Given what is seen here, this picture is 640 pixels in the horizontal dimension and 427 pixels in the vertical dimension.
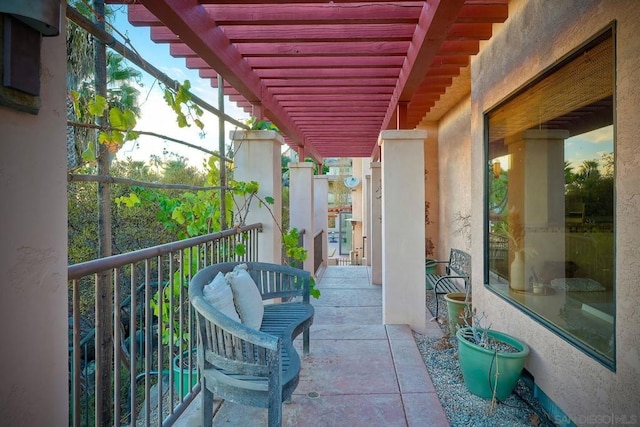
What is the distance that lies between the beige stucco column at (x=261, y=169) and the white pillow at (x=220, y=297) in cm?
161

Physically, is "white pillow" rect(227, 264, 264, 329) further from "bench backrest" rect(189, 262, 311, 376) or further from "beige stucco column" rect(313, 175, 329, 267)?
"beige stucco column" rect(313, 175, 329, 267)

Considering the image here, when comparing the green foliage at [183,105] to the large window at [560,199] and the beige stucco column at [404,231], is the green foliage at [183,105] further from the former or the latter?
the large window at [560,199]

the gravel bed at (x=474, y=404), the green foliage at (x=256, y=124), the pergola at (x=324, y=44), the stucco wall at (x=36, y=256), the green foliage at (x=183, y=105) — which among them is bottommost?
the gravel bed at (x=474, y=404)

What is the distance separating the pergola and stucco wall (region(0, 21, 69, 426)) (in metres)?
1.08

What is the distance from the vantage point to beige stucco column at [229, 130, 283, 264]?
3336mm

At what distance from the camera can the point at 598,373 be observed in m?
1.70

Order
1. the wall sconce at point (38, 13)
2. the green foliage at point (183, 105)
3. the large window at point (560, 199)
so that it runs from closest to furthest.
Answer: the wall sconce at point (38, 13) < the large window at point (560, 199) < the green foliage at point (183, 105)

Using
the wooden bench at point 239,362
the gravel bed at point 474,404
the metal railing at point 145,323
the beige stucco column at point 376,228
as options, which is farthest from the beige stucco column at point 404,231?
the beige stucco column at point 376,228

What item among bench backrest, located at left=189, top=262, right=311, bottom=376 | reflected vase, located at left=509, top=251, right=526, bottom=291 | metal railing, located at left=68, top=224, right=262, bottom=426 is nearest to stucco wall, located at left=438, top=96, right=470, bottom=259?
reflected vase, located at left=509, top=251, right=526, bottom=291

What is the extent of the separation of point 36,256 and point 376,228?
510cm

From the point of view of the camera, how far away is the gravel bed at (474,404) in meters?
2.04

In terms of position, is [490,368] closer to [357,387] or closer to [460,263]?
[357,387]

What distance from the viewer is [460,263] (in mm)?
4703

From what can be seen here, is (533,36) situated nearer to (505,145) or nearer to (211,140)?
(505,145)
